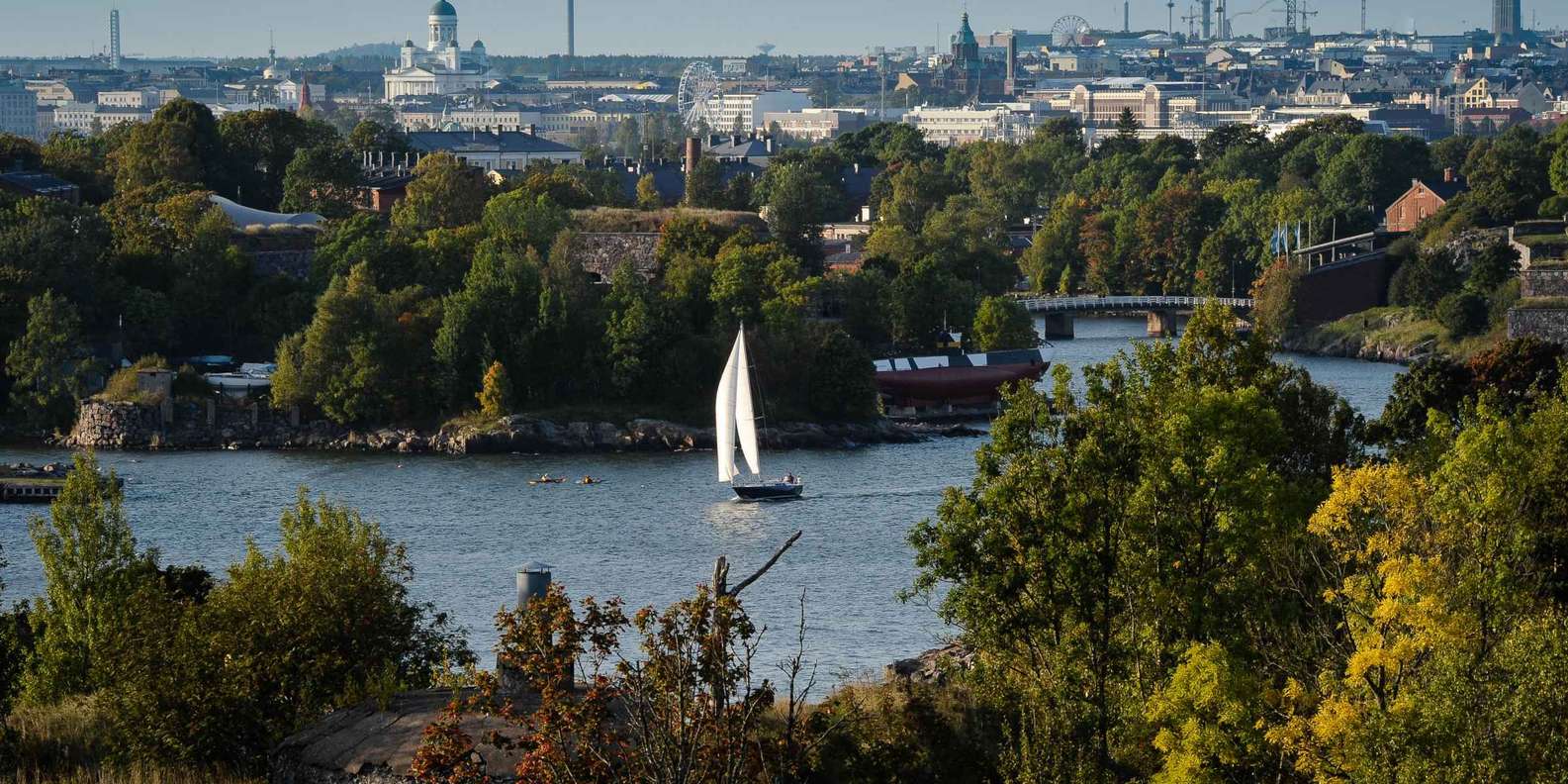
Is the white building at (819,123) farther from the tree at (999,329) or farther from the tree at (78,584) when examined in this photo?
the tree at (78,584)

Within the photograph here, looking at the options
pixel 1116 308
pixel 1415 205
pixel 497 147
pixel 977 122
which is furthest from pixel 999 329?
pixel 977 122

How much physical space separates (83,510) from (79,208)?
2817cm

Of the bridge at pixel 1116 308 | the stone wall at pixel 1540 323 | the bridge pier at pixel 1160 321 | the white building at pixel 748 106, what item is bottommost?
the bridge pier at pixel 1160 321

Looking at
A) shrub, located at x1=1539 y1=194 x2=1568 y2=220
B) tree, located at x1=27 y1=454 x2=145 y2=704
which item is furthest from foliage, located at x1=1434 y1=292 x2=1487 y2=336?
tree, located at x1=27 y1=454 x2=145 y2=704

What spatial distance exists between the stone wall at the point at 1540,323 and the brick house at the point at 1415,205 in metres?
20.1

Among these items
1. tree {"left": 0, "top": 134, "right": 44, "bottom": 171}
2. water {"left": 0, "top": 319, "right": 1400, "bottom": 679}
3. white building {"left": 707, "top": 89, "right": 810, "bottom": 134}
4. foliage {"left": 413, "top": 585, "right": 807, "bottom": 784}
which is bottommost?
water {"left": 0, "top": 319, "right": 1400, "bottom": 679}

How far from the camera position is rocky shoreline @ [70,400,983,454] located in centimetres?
3588

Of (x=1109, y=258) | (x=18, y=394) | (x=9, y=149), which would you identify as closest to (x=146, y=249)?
(x=18, y=394)

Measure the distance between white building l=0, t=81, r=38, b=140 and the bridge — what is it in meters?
106

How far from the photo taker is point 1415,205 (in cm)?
6272

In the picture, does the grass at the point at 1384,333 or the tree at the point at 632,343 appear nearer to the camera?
the tree at the point at 632,343

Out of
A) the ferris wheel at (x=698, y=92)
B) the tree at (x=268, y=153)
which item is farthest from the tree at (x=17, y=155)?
the ferris wheel at (x=698, y=92)

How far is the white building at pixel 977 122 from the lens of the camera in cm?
13738

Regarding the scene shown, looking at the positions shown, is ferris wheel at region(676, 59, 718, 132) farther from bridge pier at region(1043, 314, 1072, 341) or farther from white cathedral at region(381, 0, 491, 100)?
bridge pier at region(1043, 314, 1072, 341)
